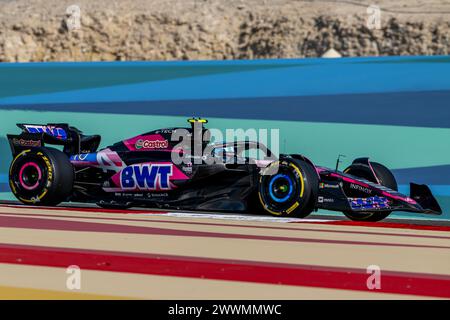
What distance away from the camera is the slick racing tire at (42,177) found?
35.0 feet

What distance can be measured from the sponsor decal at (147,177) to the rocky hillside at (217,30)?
28.2ft

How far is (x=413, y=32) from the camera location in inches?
709

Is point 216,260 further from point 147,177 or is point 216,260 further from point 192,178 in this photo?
point 147,177

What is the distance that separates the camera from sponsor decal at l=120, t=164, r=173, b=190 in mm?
10266

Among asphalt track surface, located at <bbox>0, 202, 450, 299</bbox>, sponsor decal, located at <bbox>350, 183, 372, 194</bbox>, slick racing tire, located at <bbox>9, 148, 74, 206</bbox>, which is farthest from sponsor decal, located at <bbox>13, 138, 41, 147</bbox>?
sponsor decal, located at <bbox>350, 183, 372, 194</bbox>

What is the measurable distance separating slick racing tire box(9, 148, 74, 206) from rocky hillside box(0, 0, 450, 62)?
851cm

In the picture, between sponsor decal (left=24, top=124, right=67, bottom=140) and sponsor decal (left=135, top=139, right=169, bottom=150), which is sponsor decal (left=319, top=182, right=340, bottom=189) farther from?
sponsor decal (left=24, top=124, right=67, bottom=140)

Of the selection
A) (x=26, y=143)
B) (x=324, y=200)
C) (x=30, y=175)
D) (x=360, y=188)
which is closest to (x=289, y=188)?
(x=324, y=200)

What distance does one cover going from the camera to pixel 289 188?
9.48 m

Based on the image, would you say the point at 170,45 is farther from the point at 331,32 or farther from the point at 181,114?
the point at 181,114

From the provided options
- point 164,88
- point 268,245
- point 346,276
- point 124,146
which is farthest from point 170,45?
point 346,276

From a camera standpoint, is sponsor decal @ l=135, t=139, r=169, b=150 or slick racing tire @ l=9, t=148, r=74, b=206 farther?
slick racing tire @ l=9, t=148, r=74, b=206

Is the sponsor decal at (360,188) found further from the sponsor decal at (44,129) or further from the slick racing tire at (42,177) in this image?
the sponsor decal at (44,129)

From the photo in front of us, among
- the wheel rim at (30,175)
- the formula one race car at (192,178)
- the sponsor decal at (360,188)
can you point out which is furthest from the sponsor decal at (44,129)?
the sponsor decal at (360,188)
